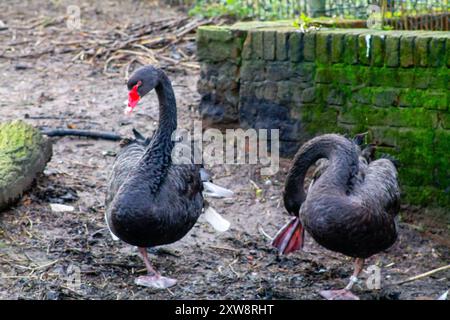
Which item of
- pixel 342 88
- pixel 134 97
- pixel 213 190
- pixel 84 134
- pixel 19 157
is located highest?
pixel 134 97

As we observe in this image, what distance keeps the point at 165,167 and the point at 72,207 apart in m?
1.11

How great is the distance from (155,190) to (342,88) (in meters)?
2.06

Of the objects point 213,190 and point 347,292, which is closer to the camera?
point 347,292

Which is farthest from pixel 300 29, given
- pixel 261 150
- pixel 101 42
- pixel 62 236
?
pixel 101 42

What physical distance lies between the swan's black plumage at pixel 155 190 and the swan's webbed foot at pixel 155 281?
0.22 metres

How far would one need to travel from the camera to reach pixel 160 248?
18.2 feet

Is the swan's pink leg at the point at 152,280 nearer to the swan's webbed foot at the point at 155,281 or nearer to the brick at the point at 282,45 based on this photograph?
the swan's webbed foot at the point at 155,281

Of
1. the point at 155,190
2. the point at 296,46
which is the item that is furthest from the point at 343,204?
the point at 296,46

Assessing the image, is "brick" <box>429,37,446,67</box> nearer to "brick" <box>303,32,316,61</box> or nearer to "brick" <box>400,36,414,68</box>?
"brick" <box>400,36,414,68</box>

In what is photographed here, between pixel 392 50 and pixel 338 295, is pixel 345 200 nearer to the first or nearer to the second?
pixel 338 295

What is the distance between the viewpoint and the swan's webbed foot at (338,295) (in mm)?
4840

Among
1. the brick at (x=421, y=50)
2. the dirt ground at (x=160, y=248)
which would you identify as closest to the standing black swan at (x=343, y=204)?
the dirt ground at (x=160, y=248)

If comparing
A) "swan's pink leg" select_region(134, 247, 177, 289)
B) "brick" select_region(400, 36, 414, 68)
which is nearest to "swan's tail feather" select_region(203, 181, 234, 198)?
"swan's pink leg" select_region(134, 247, 177, 289)
